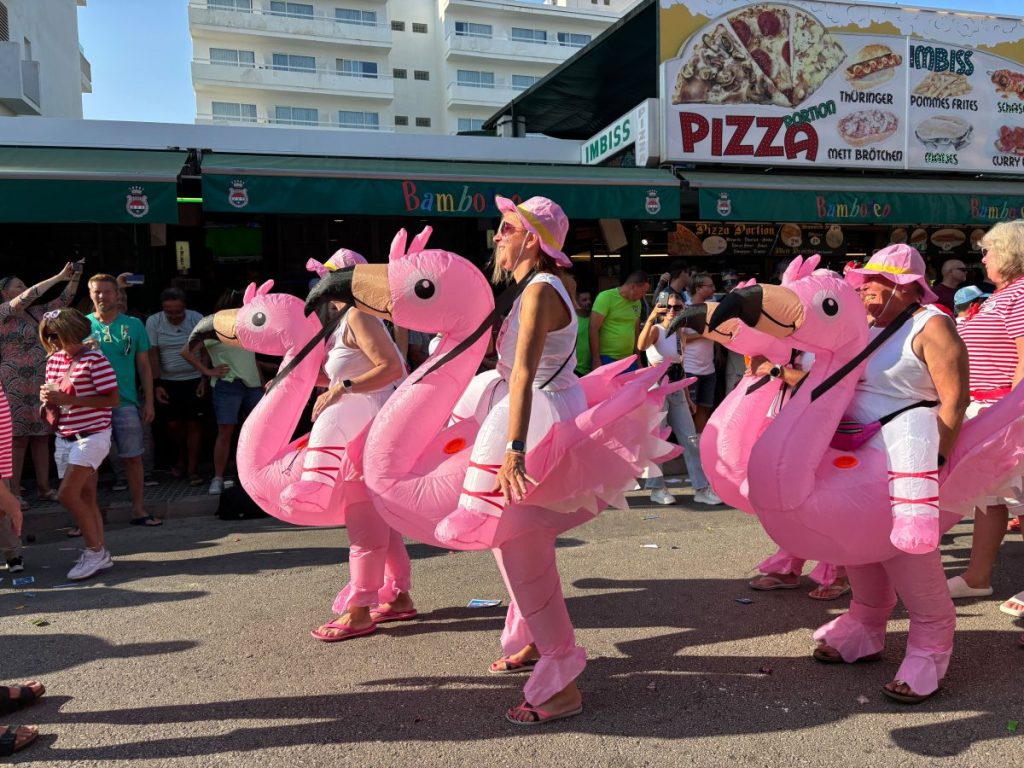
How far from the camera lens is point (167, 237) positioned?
994cm

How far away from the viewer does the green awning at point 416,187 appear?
26.2 ft

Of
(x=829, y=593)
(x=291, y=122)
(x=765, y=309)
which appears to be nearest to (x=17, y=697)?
(x=765, y=309)

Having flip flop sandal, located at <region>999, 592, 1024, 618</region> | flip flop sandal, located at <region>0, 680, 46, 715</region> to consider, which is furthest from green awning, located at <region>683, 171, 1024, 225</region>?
flip flop sandal, located at <region>0, 680, 46, 715</region>

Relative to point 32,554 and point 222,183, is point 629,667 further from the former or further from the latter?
point 222,183

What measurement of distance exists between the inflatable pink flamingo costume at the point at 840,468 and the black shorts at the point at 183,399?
6.15 m

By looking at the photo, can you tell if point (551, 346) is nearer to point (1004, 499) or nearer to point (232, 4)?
point (1004, 499)

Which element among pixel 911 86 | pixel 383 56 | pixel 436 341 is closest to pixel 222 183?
pixel 436 341

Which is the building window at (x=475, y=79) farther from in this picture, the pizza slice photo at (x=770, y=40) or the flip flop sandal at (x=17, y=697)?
the flip flop sandal at (x=17, y=697)

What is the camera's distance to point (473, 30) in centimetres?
5641

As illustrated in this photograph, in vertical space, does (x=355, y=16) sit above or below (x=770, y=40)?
above

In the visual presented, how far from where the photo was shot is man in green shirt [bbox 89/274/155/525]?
662 cm

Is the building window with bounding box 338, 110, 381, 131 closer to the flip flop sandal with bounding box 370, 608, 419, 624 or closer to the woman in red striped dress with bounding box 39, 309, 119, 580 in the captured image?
the woman in red striped dress with bounding box 39, 309, 119, 580

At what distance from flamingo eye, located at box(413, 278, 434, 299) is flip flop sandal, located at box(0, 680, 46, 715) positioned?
234cm

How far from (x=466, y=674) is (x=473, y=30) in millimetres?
58934
